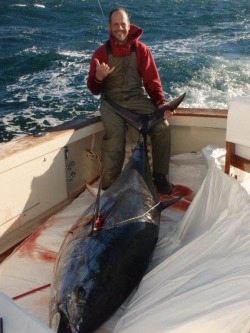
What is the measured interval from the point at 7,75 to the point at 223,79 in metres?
5.34

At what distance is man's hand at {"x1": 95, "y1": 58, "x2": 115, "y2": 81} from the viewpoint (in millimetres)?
3768

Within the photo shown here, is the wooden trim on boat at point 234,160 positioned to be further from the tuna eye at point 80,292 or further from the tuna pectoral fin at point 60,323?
the tuna pectoral fin at point 60,323

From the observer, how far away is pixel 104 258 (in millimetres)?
2377

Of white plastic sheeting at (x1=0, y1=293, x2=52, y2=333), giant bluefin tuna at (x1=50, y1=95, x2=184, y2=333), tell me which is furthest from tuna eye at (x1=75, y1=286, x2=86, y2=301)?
white plastic sheeting at (x1=0, y1=293, x2=52, y2=333)

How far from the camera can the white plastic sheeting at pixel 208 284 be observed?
5.60 ft

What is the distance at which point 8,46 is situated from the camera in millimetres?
12734

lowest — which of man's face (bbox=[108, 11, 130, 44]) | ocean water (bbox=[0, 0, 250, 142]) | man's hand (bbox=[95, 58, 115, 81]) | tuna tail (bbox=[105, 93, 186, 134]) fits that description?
ocean water (bbox=[0, 0, 250, 142])

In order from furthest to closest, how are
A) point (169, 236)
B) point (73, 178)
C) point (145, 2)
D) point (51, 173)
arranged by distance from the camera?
point (145, 2), point (73, 178), point (51, 173), point (169, 236)

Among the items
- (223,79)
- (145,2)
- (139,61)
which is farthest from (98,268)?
(145,2)

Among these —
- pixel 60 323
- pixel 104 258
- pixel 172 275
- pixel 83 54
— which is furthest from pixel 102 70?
pixel 83 54

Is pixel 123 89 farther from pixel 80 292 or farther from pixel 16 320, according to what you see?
pixel 16 320

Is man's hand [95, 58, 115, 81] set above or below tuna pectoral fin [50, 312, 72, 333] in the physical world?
above

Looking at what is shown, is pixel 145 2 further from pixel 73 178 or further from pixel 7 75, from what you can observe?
pixel 73 178

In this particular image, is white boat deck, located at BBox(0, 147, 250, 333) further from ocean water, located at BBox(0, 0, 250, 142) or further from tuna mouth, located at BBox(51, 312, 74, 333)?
ocean water, located at BBox(0, 0, 250, 142)
